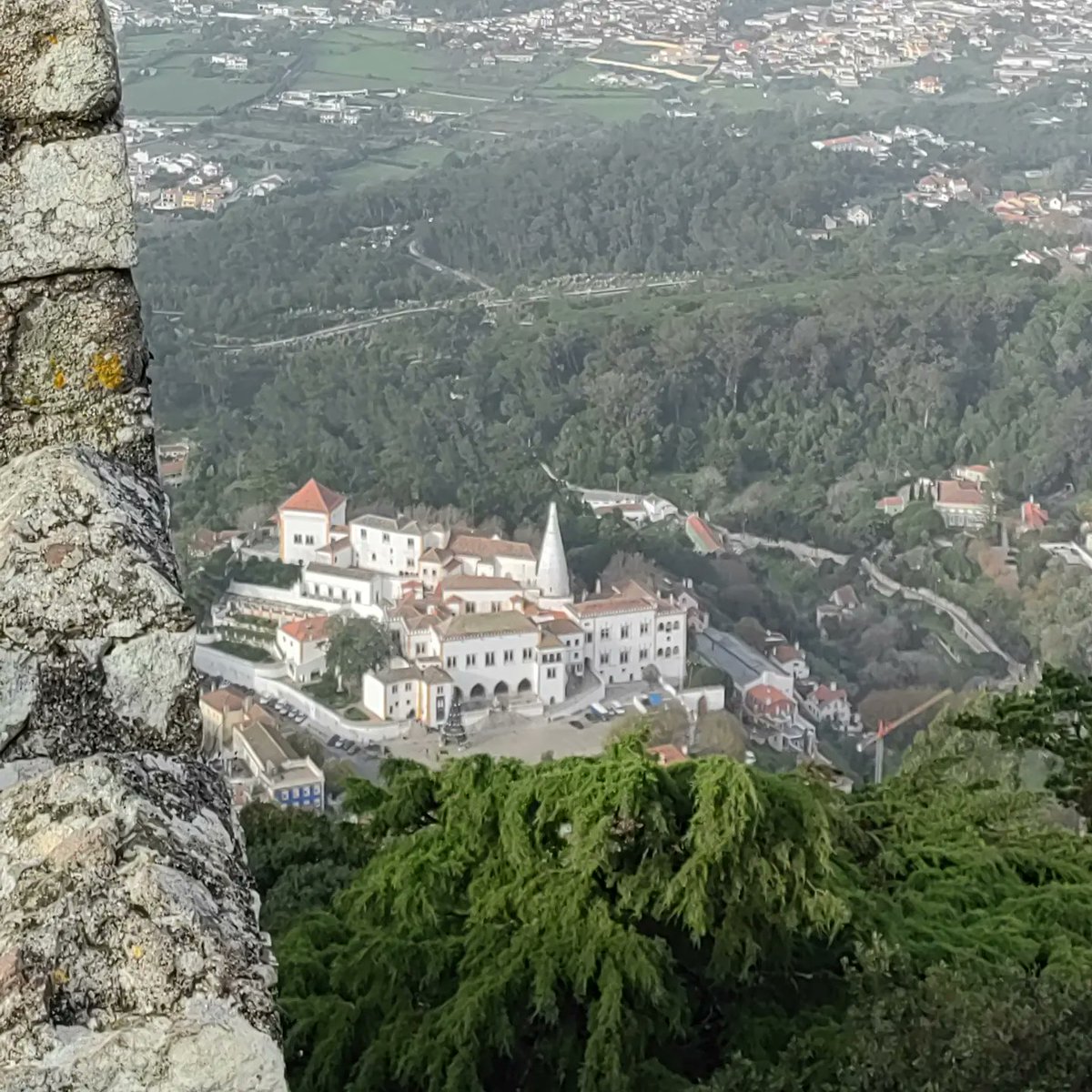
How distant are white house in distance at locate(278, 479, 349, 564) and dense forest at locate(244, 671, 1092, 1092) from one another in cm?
2259

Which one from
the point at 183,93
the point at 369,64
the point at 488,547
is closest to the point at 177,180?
the point at 183,93

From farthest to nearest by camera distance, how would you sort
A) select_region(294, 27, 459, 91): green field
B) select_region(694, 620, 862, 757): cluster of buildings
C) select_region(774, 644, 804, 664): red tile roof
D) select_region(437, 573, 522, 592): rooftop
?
select_region(294, 27, 459, 91): green field
select_region(437, 573, 522, 592): rooftop
select_region(774, 644, 804, 664): red tile roof
select_region(694, 620, 862, 757): cluster of buildings

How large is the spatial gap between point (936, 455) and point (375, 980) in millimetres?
30746

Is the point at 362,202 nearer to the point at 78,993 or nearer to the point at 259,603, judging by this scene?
the point at 259,603

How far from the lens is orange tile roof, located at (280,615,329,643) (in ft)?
78.3

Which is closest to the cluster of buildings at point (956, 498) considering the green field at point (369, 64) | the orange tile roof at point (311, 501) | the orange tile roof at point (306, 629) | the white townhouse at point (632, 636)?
the white townhouse at point (632, 636)

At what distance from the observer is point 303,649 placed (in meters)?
23.8

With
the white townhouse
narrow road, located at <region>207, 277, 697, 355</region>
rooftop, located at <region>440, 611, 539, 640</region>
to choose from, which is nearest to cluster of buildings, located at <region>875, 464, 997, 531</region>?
the white townhouse

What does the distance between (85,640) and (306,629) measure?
905 inches

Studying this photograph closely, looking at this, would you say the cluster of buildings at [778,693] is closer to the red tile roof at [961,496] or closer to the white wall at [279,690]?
the white wall at [279,690]

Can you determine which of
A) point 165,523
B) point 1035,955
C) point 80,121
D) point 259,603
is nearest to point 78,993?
point 165,523

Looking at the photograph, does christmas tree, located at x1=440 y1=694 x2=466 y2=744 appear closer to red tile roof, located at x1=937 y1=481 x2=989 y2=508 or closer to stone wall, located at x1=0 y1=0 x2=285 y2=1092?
red tile roof, located at x1=937 y1=481 x2=989 y2=508

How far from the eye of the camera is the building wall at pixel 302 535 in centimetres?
2734

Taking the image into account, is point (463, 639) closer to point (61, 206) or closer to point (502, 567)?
point (502, 567)
